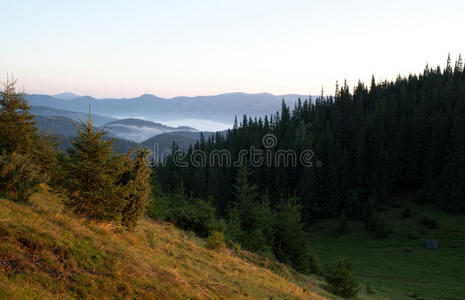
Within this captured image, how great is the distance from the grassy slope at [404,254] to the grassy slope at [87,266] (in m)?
20.7

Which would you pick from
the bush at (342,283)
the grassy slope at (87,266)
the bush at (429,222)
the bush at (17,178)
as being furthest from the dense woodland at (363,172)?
the bush at (17,178)

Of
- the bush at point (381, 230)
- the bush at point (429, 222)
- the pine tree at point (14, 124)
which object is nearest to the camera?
the pine tree at point (14, 124)

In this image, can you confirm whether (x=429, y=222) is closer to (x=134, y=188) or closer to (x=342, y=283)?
(x=342, y=283)

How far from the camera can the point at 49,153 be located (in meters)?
20.8

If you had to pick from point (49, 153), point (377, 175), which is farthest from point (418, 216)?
point (49, 153)

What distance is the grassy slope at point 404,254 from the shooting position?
32669mm

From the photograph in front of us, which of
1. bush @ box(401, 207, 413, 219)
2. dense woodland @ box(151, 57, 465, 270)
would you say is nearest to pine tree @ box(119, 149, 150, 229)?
dense woodland @ box(151, 57, 465, 270)

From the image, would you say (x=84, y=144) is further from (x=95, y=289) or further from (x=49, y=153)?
(x=49, y=153)

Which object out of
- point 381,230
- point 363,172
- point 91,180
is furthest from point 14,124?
point 363,172

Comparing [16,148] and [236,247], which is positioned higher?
[16,148]

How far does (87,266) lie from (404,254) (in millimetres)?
54126

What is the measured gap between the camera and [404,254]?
48156 millimetres

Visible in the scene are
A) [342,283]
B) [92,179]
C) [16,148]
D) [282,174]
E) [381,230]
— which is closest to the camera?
[92,179]

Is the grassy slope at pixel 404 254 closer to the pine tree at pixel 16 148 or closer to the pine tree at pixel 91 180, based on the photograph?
the pine tree at pixel 91 180
